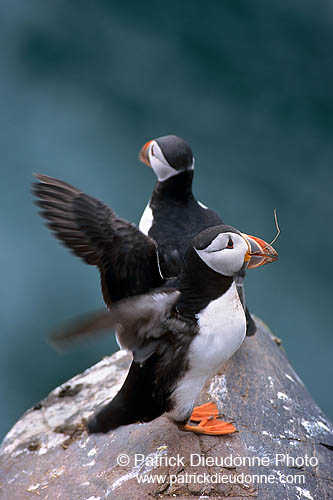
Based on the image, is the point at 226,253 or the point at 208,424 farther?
the point at 208,424

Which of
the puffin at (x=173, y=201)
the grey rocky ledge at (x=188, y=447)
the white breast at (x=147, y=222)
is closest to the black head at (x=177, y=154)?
the puffin at (x=173, y=201)

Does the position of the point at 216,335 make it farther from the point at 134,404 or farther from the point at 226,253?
the point at 134,404

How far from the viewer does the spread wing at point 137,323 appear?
6.65 ft

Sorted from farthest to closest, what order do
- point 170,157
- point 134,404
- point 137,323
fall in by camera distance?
point 170,157 < point 134,404 < point 137,323

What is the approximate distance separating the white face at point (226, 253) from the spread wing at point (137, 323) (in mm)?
177

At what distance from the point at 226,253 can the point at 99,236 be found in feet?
1.67

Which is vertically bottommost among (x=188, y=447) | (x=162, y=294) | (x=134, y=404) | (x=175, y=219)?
(x=188, y=447)

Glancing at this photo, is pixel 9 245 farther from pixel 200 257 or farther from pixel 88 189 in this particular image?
pixel 200 257

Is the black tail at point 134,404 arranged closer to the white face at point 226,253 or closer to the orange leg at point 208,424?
the orange leg at point 208,424

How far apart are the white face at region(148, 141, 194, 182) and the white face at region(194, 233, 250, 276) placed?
123cm

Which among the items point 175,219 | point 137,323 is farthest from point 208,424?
point 175,219

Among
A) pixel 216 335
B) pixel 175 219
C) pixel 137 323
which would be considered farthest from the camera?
pixel 175 219

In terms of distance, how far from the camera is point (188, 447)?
2717 millimetres

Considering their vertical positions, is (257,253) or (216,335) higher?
(257,253)
